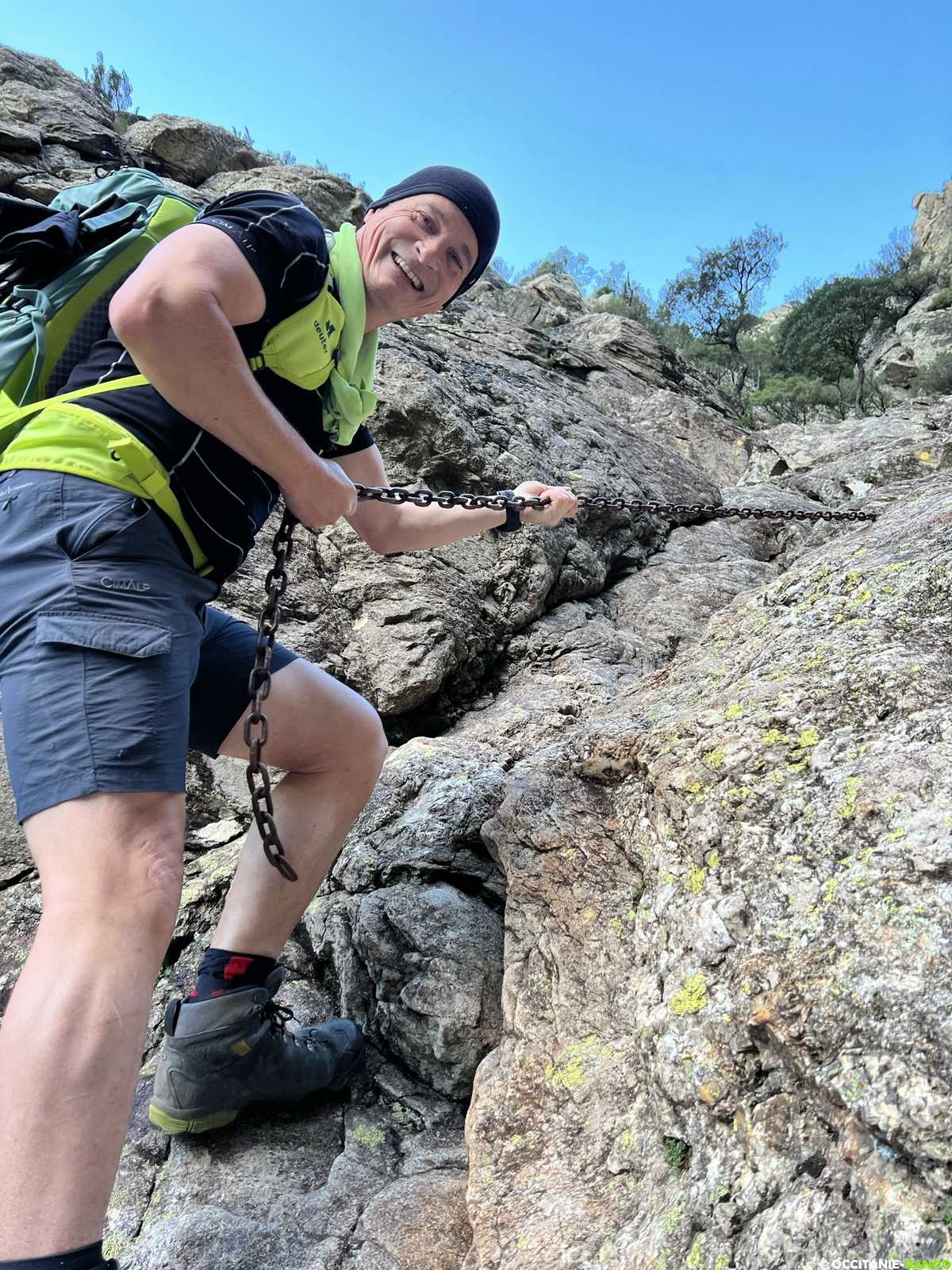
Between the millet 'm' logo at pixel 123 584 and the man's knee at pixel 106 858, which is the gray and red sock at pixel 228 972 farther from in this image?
the millet 'm' logo at pixel 123 584

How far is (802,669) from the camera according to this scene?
2523 mm

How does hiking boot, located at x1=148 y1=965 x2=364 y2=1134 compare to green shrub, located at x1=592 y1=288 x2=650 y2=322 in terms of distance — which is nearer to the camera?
hiking boot, located at x1=148 y1=965 x2=364 y2=1134

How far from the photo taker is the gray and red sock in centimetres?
247

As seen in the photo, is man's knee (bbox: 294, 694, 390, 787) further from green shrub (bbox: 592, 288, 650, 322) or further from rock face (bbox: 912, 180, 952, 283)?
rock face (bbox: 912, 180, 952, 283)

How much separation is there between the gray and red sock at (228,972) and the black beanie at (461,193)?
2399 millimetres

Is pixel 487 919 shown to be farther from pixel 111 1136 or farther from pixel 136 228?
pixel 136 228

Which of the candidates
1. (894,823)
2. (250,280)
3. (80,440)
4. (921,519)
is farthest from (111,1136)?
(921,519)

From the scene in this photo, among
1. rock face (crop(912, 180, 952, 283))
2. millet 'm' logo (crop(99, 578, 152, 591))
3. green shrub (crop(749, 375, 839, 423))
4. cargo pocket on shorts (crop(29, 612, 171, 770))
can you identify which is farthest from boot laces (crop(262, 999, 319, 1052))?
rock face (crop(912, 180, 952, 283))

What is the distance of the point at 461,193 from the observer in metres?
2.63

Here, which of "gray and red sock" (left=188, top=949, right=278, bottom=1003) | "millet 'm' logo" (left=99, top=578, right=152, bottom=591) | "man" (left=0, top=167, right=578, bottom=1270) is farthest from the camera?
"gray and red sock" (left=188, top=949, right=278, bottom=1003)

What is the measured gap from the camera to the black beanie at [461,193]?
103 inches

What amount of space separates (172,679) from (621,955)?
1.60 meters

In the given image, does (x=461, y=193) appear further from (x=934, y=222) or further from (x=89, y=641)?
(x=934, y=222)

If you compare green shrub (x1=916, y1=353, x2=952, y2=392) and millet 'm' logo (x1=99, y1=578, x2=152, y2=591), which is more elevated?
green shrub (x1=916, y1=353, x2=952, y2=392)
